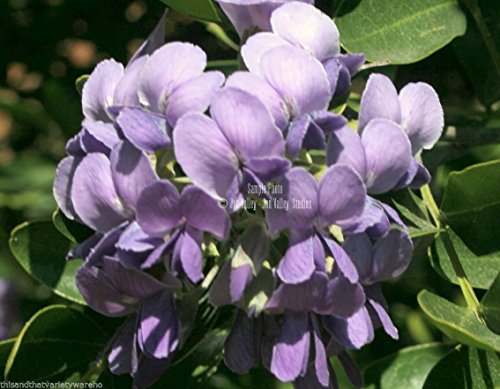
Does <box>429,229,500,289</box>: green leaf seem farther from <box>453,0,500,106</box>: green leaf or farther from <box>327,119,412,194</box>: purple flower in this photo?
<box>453,0,500,106</box>: green leaf

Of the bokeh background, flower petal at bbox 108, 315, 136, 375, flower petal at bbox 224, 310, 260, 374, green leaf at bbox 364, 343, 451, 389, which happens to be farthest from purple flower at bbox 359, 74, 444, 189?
the bokeh background

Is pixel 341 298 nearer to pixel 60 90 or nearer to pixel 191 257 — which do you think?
pixel 191 257

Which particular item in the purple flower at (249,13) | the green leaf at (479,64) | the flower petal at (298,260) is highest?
the purple flower at (249,13)

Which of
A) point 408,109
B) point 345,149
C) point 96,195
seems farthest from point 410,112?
point 96,195

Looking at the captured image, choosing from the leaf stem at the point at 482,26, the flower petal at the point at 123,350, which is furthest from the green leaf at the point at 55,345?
the leaf stem at the point at 482,26

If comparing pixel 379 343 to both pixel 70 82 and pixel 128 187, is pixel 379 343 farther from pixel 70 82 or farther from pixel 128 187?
pixel 128 187

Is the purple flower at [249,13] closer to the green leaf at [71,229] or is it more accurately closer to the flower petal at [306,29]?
the flower petal at [306,29]
